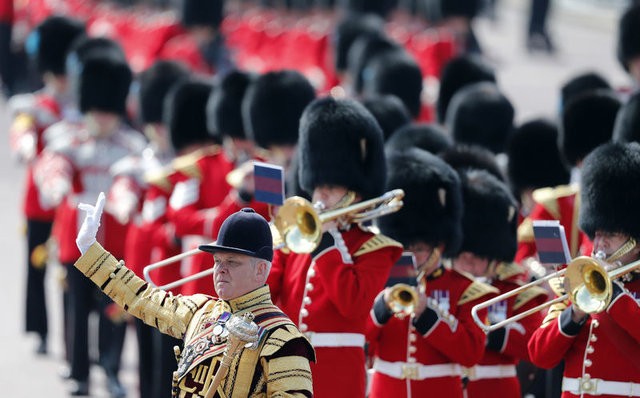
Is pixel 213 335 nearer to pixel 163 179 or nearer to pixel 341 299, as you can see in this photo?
pixel 341 299

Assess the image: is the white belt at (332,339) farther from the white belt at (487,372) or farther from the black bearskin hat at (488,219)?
the black bearskin hat at (488,219)

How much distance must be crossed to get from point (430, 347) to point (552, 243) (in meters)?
0.73

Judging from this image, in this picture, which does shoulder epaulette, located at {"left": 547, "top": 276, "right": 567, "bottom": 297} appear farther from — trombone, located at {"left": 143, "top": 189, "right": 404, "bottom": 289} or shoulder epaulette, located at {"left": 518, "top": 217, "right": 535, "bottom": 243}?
shoulder epaulette, located at {"left": 518, "top": 217, "right": 535, "bottom": 243}

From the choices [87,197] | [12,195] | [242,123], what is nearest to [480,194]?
[242,123]

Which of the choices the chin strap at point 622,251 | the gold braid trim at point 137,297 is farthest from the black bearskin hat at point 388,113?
the gold braid trim at point 137,297

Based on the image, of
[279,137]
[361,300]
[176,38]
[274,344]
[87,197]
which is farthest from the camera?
[176,38]

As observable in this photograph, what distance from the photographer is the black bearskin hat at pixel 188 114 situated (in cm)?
822

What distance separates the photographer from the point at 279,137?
7.41 m

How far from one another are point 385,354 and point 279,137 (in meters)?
1.76

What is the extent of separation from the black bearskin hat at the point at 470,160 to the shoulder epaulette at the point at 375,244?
988 millimetres

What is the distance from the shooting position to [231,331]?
448 centimetres

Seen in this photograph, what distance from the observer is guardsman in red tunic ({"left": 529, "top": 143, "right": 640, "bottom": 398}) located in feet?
17.0

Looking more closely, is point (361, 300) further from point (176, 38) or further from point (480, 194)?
point (176, 38)

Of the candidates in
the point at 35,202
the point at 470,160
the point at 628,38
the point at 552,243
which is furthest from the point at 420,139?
the point at 35,202
